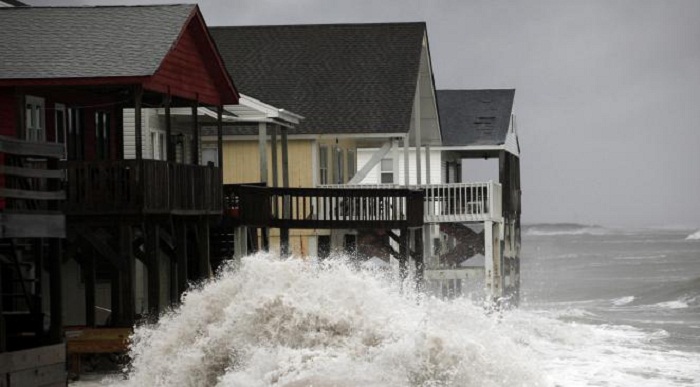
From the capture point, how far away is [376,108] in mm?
45938

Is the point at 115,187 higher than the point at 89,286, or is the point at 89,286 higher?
the point at 115,187

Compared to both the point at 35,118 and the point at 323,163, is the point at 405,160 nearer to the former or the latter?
the point at 323,163

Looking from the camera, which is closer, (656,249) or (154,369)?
(154,369)

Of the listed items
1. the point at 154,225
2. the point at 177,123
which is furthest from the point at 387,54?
the point at 154,225

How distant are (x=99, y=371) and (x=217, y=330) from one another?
5.36m

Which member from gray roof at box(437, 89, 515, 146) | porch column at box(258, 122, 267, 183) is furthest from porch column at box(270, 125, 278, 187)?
gray roof at box(437, 89, 515, 146)

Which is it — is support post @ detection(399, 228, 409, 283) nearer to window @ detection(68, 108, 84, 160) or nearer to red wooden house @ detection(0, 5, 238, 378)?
red wooden house @ detection(0, 5, 238, 378)

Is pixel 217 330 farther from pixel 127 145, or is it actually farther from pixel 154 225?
pixel 127 145

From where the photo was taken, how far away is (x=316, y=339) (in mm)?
22359

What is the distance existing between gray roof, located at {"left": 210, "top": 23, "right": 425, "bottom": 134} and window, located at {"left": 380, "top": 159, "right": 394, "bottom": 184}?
4.86m

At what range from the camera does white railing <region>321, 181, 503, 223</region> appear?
44.1 meters

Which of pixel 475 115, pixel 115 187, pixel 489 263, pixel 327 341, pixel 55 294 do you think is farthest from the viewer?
pixel 475 115

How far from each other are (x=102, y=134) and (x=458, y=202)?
1282 cm

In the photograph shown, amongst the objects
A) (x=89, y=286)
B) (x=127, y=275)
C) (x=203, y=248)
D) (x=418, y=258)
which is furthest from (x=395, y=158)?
(x=127, y=275)
